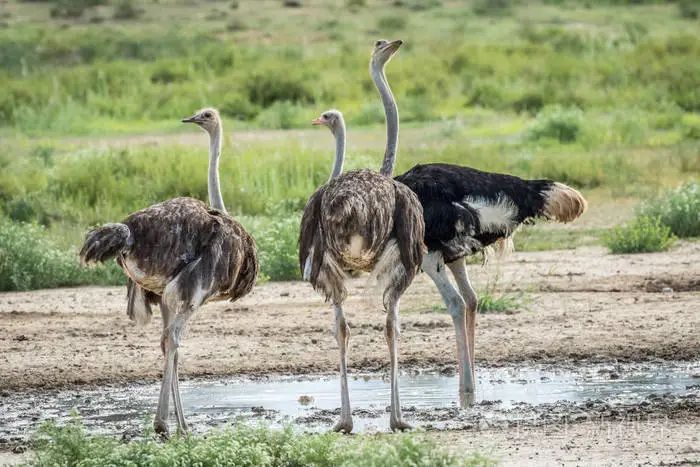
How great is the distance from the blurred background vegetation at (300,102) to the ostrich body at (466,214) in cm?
351

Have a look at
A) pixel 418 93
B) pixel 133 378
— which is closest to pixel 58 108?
pixel 418 93

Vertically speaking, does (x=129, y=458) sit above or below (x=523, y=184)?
below

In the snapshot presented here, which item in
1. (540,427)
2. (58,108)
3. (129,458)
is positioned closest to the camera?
(129,458)

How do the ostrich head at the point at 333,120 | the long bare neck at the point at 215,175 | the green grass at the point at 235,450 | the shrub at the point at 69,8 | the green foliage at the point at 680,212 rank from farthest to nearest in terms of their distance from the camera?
the shrub at the point at 69,8, the green foliage at the point at 680,212, the ostrich head at the point at 333,120, the long bare neck at the point at 215,175, the green grass at the point at 235,450

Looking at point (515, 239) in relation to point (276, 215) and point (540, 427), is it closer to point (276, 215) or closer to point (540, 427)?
point (276, 215)

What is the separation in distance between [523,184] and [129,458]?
3293 millimetres

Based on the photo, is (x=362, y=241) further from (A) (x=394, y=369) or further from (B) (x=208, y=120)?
(B) (x=208, y=120)

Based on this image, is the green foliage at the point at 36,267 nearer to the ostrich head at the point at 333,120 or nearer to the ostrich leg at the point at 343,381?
the ostrich head at the point at 333,120

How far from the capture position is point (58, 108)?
2323 cm

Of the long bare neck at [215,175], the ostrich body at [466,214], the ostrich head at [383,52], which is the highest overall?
the ostrich head at [383,52]

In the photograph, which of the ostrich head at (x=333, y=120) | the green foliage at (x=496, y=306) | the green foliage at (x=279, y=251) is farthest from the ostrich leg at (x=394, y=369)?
the green foliage at (x=279, y=251)

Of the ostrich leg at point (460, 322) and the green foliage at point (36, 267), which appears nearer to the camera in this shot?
the ostrich leg at point (460, 322)

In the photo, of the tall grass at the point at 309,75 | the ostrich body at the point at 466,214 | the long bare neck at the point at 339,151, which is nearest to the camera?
the ostrich body at the point at 466,214

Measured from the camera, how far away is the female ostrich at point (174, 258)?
7379mm
